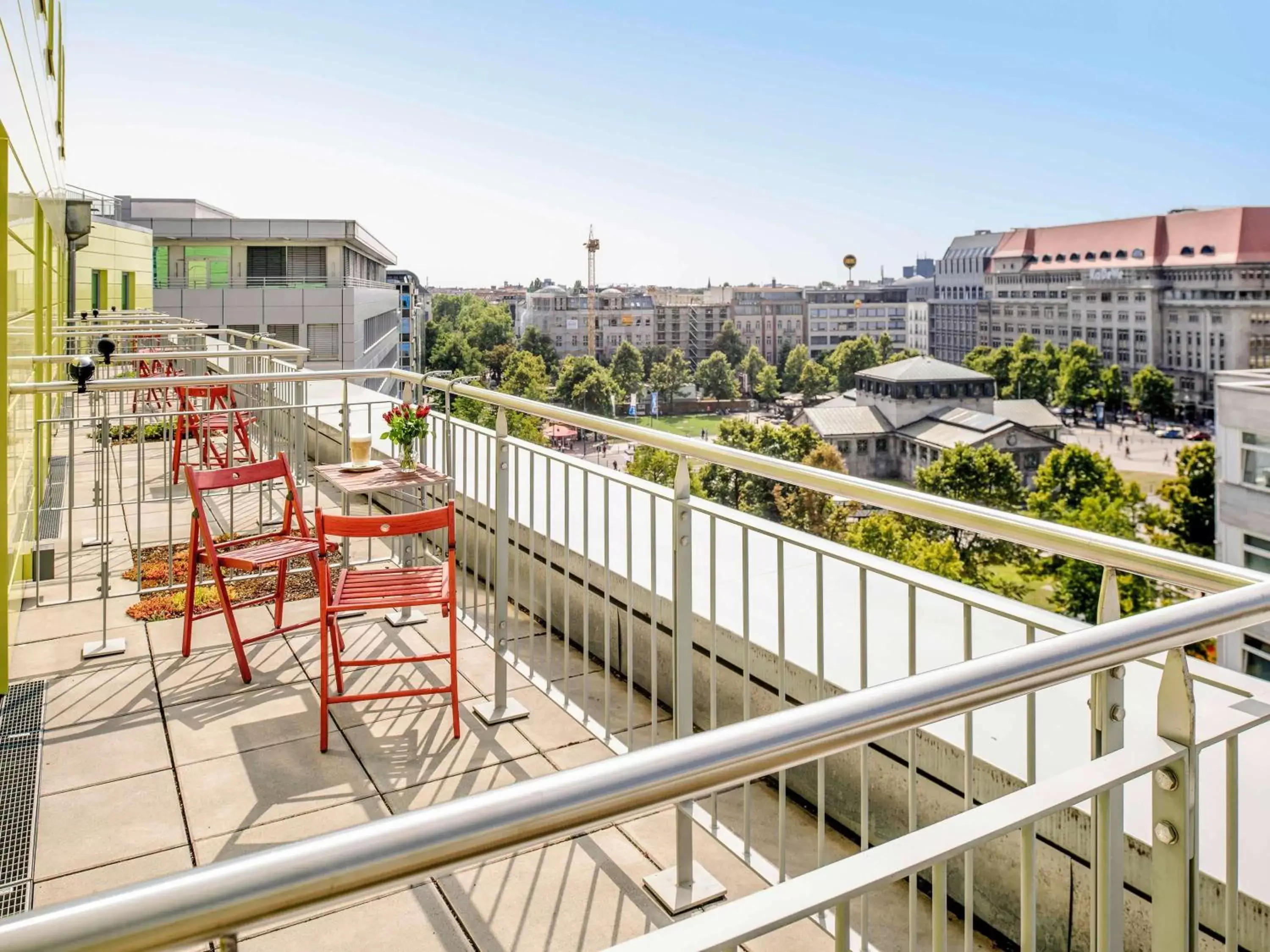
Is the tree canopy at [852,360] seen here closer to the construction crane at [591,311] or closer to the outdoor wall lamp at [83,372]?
the construction crane at [591,311]

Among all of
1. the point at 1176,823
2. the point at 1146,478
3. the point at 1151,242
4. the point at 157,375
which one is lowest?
the point at 1146,478

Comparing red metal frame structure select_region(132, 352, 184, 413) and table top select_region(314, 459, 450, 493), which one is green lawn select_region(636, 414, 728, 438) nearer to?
red metal frame structure select_region(132, 352, 184, 413)

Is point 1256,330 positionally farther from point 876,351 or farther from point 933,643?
point 933,643

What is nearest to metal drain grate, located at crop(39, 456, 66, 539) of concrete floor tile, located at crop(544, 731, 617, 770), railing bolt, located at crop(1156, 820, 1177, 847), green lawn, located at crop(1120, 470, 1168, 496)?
concrete floor tile, located at crop(544, 731, 617, 770)

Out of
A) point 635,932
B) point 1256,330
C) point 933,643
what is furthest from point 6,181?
point 1256,330

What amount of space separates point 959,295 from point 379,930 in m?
138

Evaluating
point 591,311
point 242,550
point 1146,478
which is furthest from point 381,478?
point 591,311

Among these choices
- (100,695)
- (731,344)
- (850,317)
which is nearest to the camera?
(100,695)

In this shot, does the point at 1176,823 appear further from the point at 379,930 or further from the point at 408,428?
the point at 408,428

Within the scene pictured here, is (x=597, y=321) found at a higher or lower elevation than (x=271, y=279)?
higher

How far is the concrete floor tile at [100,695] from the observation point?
3846 mm

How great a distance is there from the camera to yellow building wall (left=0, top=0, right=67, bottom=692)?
13.1 ft

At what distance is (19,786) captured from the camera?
10.6 ft

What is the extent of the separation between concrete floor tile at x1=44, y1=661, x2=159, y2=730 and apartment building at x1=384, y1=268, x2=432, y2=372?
234ft
